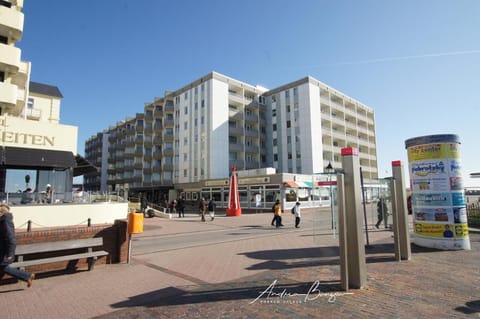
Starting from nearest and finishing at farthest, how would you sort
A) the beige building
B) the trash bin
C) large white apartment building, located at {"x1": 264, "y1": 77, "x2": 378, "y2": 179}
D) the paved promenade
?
the paved promenade
the trash bin
the beige building
large white apartment building, located at {"x1": 264, "y1": 77, "x2": 378, "y2": 179}

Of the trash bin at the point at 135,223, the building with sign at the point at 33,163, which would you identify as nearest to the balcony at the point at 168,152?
the building with sign at the point at 33,163

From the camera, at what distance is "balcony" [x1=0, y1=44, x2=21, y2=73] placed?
2181cm

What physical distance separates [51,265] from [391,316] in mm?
7189

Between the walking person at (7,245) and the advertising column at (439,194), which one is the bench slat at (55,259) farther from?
the advertising column at (439,194)

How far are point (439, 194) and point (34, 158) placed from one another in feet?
67.7

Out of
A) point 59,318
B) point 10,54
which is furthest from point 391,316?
point 10,54

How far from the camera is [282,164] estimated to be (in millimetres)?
50344

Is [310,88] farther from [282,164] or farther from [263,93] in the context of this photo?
[282,164]

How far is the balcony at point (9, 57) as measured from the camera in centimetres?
2181

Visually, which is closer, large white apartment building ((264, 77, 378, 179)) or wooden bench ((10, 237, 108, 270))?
wooden bench ((10, 237, 108, 270))

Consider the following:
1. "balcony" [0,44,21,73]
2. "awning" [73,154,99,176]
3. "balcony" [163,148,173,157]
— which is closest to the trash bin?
"awning" [73,154,99,176]
